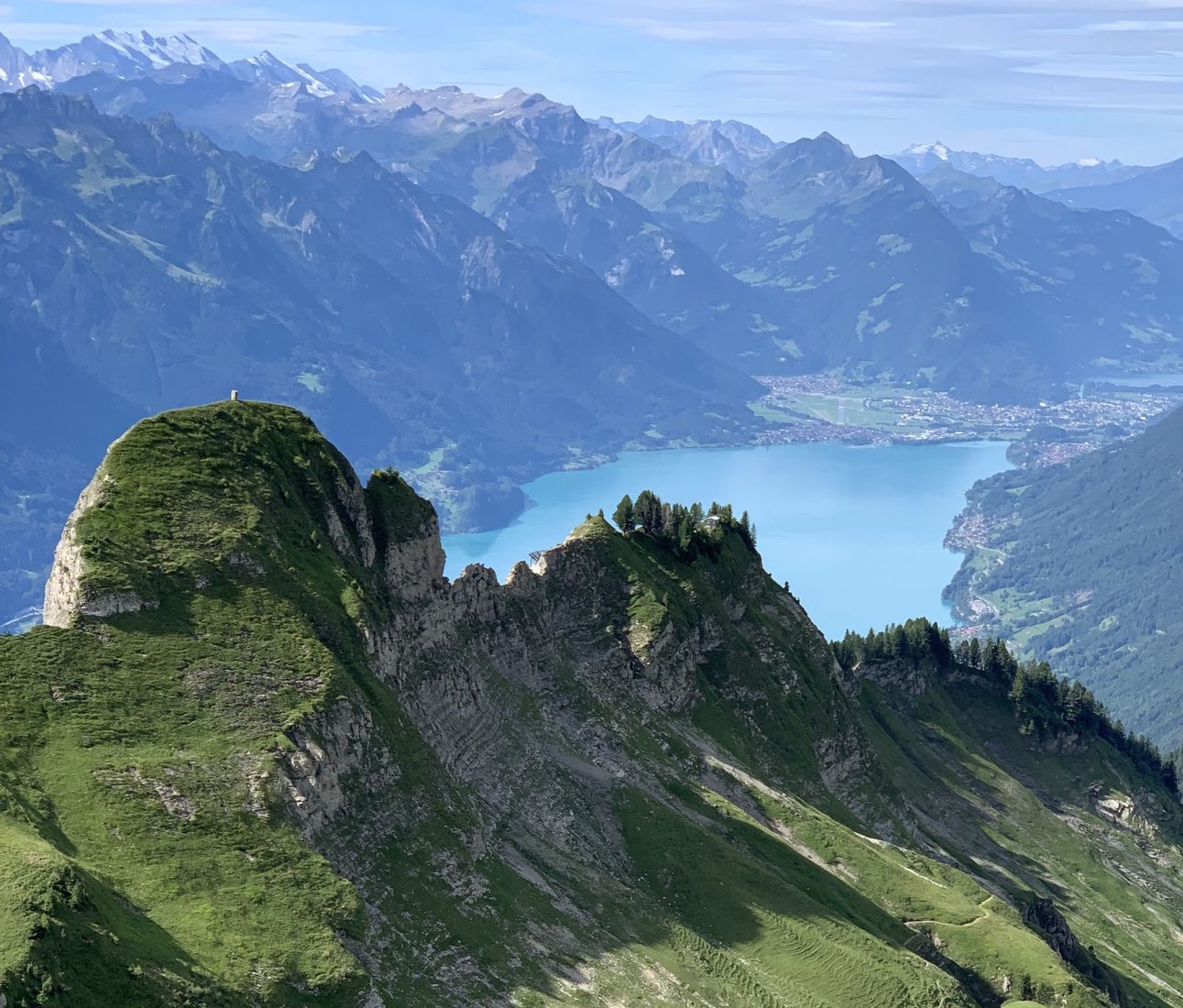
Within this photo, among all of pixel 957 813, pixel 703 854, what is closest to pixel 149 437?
pixel 703 854

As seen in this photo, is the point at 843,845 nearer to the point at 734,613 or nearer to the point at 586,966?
the point at 734,613

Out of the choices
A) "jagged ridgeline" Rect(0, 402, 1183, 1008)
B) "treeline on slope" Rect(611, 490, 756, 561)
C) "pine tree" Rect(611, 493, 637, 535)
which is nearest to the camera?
"jagged ridgeline" Rect(0, 402, 1183, 1008)

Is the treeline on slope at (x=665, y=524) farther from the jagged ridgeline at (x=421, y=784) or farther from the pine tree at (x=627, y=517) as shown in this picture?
the jagged ridgeline at (x=421, y=784)

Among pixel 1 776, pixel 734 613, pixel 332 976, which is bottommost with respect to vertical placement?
pixel 332 976

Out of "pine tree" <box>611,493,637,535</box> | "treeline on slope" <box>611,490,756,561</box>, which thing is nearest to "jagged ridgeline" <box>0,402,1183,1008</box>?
"treeline on slope" <box>611,490,756,561</box>

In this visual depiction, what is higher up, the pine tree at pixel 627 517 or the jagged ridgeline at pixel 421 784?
the pine tree at pixel 627 517

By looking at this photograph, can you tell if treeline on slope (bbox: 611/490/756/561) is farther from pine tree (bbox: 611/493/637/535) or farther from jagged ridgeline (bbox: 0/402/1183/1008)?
jagged ridgeline (bbox: 0/402/1183/1008)

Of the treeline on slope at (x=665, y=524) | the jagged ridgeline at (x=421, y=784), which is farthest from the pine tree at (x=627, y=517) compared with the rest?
the jagged ridgeline at (x=421, y=784)

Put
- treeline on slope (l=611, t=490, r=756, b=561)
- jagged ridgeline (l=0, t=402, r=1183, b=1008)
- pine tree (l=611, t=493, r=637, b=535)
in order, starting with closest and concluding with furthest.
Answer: jagged ridgeline (l=0, t=402, r=1183, b=1008) < pine tree (l=611, t=493, r=637, b=535) < treeline on slope (l=611, t=490, r=756, b=561)

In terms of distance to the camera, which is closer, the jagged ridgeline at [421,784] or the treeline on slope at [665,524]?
the jagged ridgeline at [421,784]
